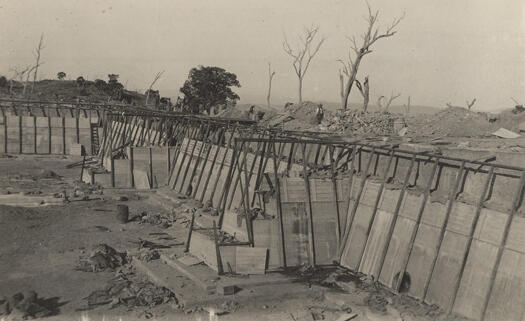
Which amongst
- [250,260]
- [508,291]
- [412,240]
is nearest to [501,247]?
[508,291]

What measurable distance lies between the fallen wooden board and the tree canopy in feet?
155

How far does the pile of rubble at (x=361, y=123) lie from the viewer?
30.3 m

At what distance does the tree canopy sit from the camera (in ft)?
199

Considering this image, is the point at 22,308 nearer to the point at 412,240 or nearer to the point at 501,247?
the point at 412,240

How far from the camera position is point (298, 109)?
3816 cm

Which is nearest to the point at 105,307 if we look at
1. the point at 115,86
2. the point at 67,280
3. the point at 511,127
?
the point at 67,280

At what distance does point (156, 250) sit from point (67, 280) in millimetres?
3143

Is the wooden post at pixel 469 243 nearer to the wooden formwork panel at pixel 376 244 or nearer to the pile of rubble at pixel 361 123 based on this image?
the wooden formwork panel at pixel 376 244

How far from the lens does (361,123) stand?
31.3 meters

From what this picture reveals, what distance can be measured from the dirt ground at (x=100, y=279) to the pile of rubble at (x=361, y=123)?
43.6 feet

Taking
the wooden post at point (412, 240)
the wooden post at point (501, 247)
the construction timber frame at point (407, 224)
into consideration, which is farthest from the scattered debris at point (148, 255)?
the wooden post at point (501, 247)

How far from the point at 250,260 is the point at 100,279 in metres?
4.29

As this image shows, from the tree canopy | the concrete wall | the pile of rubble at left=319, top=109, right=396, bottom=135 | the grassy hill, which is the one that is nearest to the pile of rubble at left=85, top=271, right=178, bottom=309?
the pile of rubble at left=319, top=109, right=396, bottom=135

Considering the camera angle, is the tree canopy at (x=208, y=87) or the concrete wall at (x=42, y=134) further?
the tree canopy at (x=208, y=87)
